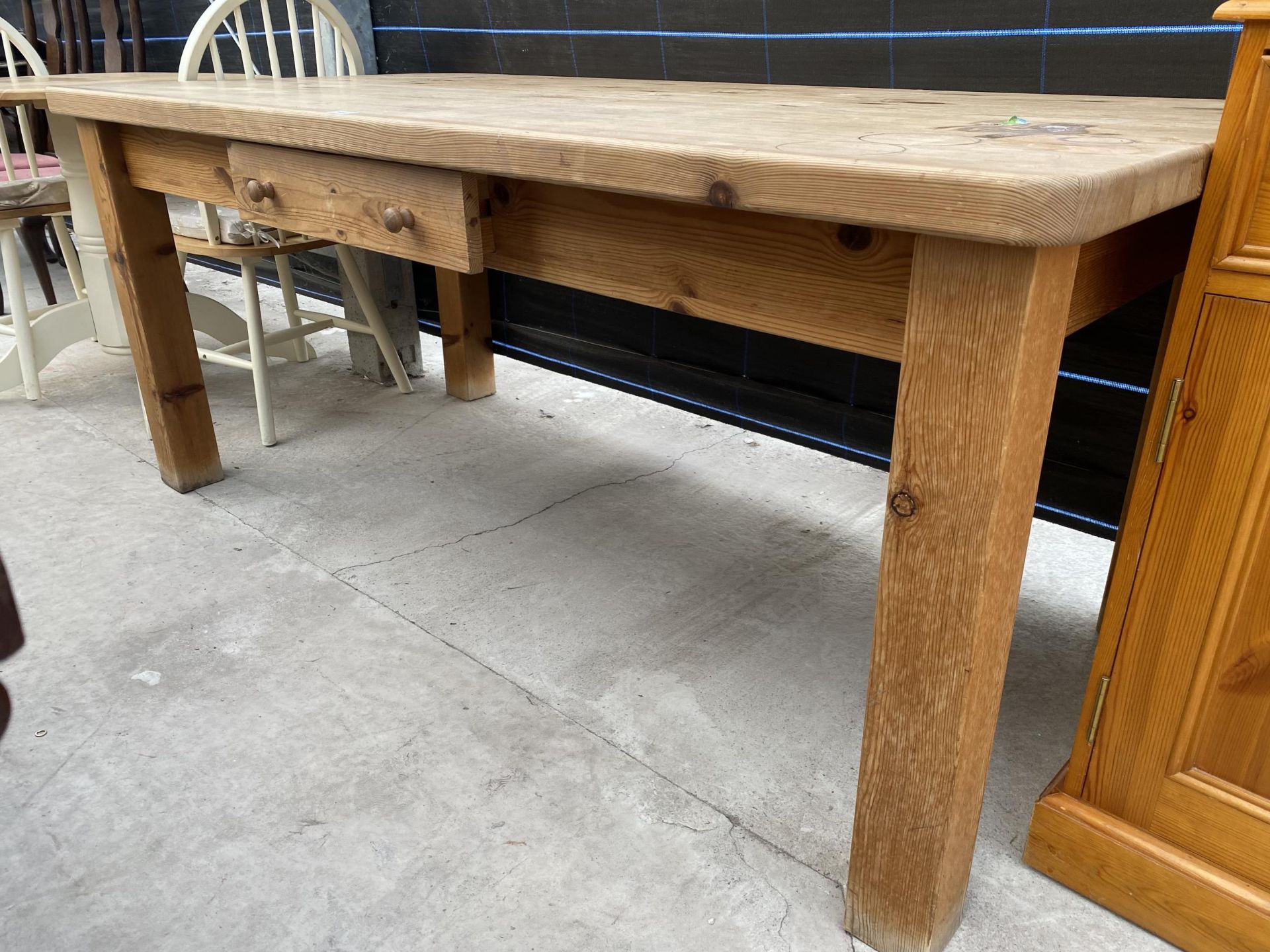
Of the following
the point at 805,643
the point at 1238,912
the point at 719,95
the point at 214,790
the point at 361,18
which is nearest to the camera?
the point at 1238,912

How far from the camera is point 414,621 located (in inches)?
65.4

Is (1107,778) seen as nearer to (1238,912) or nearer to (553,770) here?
(1238,912)

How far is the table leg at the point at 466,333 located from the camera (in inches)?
99.8

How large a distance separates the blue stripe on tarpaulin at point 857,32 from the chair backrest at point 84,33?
1197 millimetres

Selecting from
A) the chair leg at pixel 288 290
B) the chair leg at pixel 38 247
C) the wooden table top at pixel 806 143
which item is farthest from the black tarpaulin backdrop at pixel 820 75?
the chair leg at pixel 38 247

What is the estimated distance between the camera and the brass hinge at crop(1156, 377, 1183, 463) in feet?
2.97

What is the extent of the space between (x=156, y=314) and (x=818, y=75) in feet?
4.60

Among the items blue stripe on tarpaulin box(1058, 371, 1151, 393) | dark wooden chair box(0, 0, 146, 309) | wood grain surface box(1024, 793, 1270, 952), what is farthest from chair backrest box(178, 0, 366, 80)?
wood grain surface box(1024, 793, 1270, 952)

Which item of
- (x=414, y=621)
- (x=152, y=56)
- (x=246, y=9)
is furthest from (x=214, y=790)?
(x=152, y=56)

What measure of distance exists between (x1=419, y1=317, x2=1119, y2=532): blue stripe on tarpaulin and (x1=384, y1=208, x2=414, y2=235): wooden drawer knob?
0.92 meters

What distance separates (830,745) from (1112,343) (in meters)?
0.79

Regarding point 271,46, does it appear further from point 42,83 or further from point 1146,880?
point 1146,880

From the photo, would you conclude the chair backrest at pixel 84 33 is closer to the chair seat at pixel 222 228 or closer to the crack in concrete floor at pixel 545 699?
the chair seat at pixel 222 228

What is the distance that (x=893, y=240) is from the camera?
0.82 meters
